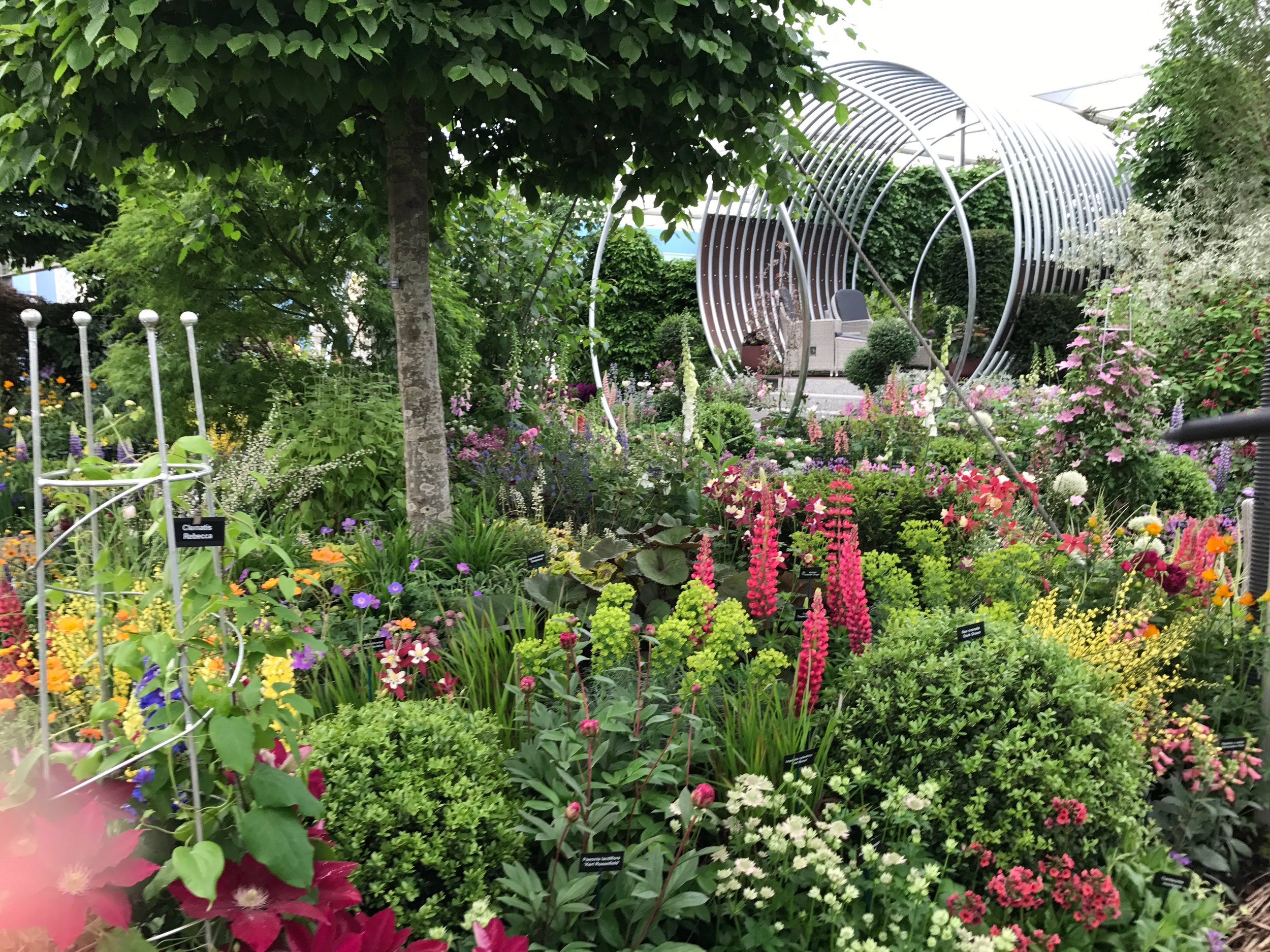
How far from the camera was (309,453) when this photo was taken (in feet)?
13.0

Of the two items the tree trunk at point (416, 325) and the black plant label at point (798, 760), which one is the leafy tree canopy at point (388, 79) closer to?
the tree trunk at point (416, 325)

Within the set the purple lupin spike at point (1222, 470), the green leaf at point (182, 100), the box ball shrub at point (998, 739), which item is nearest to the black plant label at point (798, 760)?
the box ball shrub at point (998, 739)

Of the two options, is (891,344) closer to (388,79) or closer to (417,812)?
(388,79)

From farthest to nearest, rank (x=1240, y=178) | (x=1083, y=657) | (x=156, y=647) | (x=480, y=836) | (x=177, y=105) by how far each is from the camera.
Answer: (x=1240, y=178)
(x=1083, y=657)
(x=177, y=105)
(x=480, y=836)
(x=156, y=647)

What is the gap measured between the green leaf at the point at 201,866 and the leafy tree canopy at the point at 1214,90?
35.9 feet

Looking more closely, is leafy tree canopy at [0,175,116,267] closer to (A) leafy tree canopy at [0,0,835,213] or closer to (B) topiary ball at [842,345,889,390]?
(A) leafy tree canopy at [0,0,835,213]

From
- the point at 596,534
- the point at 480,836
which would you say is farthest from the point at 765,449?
the point at 480,836

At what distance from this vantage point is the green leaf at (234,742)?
3.63ft

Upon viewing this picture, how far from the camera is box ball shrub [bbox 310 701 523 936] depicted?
1.50 meters

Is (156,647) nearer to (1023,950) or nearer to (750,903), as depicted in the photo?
(750,903)

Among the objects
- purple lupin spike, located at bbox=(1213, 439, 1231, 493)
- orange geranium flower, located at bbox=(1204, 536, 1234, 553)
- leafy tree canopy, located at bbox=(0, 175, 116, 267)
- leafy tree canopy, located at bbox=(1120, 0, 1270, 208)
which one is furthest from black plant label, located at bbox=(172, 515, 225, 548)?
leafy tree canopy, located at bbox=(1120, 0, 1270, 208)

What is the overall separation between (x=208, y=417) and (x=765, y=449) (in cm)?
340

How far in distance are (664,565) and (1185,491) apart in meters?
3.69

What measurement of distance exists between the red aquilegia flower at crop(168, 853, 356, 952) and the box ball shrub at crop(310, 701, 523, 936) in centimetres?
29
